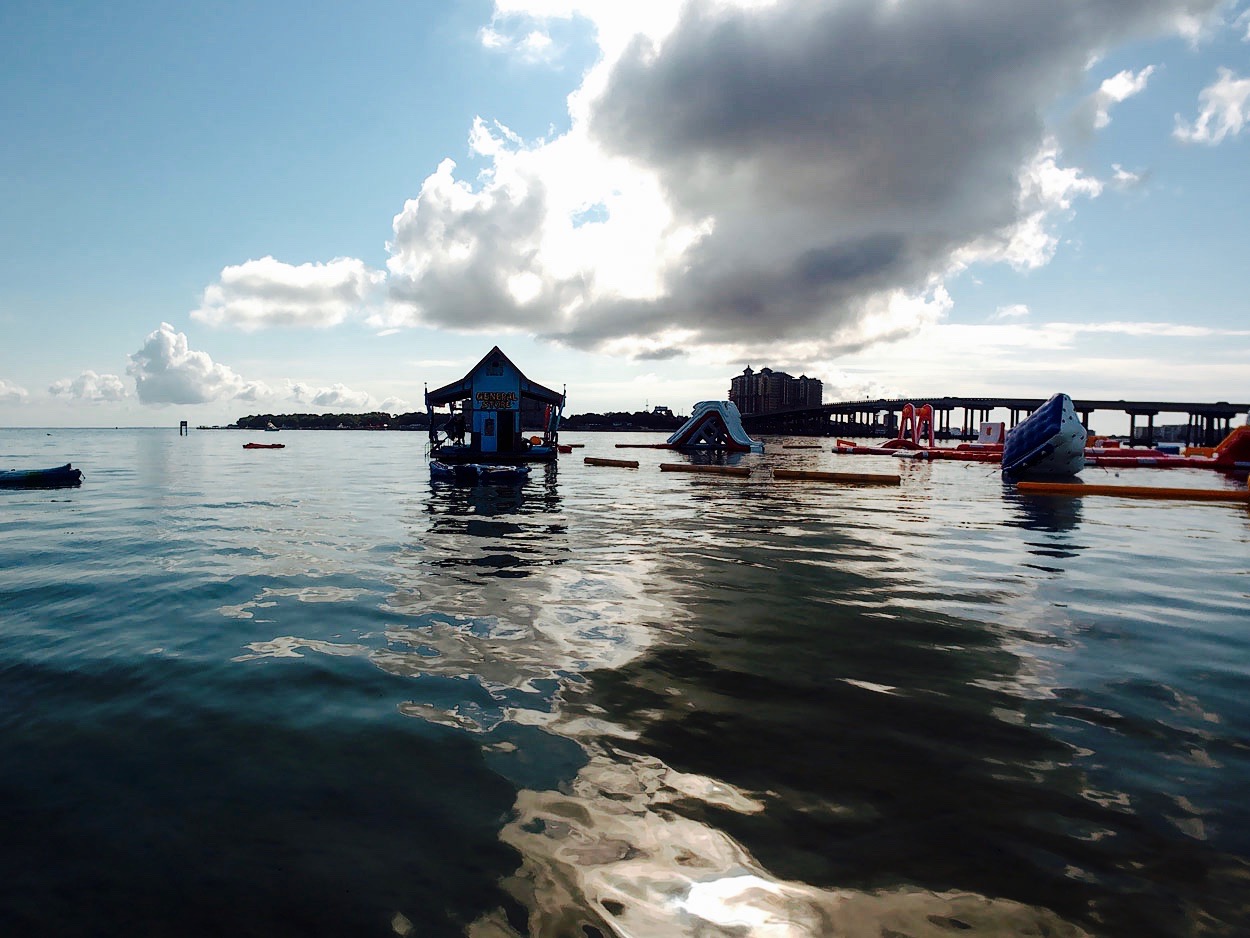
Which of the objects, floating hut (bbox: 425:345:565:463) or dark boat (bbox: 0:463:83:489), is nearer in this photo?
dark boat (bbox: 0:463:83:489)

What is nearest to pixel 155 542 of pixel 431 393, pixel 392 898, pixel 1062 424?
pixel 392 898

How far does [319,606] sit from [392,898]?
23.1 feet

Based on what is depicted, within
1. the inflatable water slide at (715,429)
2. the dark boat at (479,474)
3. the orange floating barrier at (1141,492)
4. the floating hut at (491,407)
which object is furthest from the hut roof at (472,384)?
the inflatable water slide at (715,429)

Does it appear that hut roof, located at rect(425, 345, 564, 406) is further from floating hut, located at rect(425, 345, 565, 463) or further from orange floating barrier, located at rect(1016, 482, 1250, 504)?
orange floating barrier, located at rect(1016, 482, 1250, 504)

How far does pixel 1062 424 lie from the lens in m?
34.0

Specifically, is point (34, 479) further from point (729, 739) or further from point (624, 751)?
point (729, 739)

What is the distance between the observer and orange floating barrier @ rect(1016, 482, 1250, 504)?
25.9 metres

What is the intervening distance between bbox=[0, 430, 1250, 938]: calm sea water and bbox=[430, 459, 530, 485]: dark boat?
23.0 m

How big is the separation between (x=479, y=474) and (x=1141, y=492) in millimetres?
33539

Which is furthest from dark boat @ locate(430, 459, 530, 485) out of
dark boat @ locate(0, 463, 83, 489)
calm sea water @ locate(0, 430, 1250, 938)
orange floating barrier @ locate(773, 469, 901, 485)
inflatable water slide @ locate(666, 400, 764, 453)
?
inflatable water slide @ locate(666, 400, 764, 453)

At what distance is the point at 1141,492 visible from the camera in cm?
2683

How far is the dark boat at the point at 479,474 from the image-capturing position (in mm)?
35250

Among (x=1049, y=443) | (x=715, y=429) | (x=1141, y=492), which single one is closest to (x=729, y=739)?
(x=1141, y=492)

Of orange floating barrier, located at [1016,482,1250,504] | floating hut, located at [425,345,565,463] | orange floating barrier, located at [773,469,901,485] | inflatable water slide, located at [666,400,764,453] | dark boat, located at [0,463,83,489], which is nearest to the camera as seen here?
orange floating barrier, located at [1016,482,1250,504]
